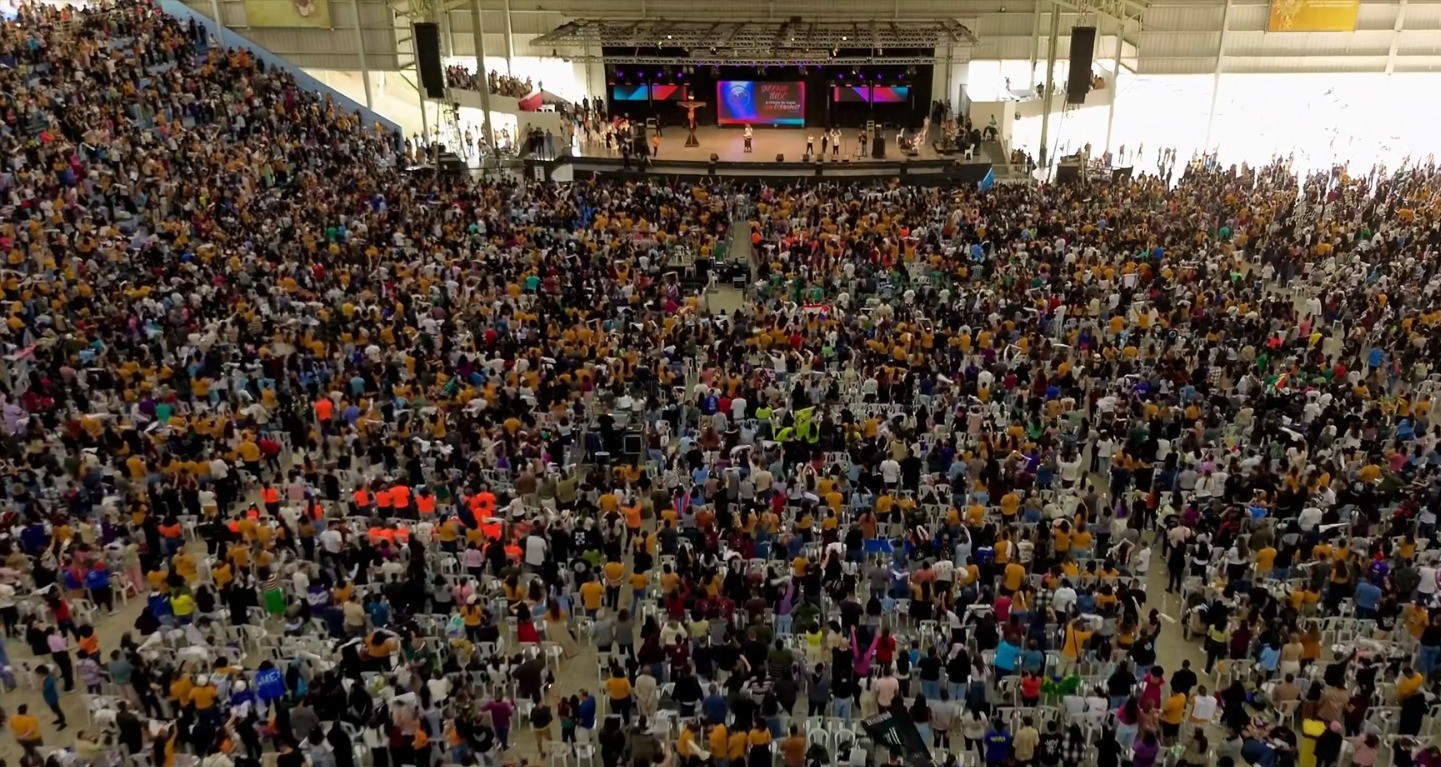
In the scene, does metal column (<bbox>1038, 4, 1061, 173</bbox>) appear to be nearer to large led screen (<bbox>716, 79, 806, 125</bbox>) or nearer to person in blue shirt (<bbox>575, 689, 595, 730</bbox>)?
large led screen (<bbox>716, 79, 806, 125</bbox>)

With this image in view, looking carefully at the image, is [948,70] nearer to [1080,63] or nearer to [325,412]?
[1080,63]

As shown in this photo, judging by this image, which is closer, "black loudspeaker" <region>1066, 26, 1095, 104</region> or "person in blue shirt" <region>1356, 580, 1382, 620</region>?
"person in blue shirt" <region>1356, 580, 1382, 620</region>

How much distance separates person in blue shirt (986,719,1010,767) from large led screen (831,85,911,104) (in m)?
32.1

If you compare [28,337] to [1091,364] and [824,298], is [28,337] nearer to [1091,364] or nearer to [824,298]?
[824,298]

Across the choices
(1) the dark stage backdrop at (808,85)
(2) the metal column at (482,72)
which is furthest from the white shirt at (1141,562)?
(1) the dark stage backdrop at (808,85)

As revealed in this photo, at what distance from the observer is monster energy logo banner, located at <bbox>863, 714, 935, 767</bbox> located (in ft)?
35.0

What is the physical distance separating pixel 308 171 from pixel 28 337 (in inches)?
438

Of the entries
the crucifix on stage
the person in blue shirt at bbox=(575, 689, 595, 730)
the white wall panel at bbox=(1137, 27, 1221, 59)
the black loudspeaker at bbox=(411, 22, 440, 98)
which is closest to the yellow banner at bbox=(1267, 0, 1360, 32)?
the white wall panel at bbox=(1137, 27, 1221, 59)

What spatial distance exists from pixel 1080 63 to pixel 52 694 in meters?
30.3

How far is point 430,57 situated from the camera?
113 feet

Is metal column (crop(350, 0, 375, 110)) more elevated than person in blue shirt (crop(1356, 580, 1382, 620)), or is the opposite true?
metal column (crop(350, 0, 375, 110))

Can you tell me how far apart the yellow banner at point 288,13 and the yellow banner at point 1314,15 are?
103 feet

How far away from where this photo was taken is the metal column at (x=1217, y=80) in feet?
121

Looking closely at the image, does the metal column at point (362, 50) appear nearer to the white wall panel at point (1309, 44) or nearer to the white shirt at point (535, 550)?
the white wall panel at point (1309, 44)
